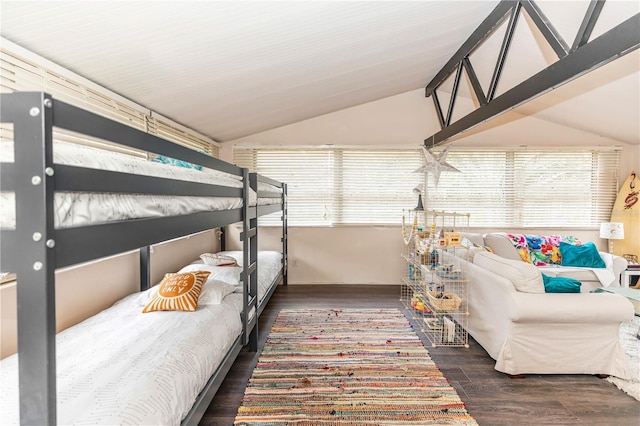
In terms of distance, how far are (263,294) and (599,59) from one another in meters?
3.04

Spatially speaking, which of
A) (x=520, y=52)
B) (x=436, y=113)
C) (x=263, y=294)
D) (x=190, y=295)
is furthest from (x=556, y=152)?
(x=190, y=295)

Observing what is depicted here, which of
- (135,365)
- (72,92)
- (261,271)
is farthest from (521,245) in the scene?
(72,92)

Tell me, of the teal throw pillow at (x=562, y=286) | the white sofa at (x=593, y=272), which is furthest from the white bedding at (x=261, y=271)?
the white sofa at (x=593, y=272)

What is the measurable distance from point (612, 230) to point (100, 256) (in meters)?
5.91

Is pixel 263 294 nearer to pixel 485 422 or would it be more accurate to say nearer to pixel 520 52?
pixel 485 422

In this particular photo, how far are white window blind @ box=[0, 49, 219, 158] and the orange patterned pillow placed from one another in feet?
3.84

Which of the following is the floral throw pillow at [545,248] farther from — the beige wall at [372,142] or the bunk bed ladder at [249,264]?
the bunk bed ladder at [249,264]

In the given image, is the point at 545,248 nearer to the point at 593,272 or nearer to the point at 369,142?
the point at 593,272

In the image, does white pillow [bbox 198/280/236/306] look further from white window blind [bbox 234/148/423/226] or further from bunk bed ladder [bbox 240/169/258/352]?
white window blind [bbox 234/148/423/226]

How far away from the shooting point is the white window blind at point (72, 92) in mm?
1664

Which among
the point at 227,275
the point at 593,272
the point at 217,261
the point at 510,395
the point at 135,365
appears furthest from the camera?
the point at 593,272

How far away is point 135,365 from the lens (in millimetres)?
1448

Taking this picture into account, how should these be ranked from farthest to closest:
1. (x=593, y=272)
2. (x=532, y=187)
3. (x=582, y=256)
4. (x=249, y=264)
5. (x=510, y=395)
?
1. (x=532, y=187)
2. (x=582, y=256)
3. (x=593, y=272)
4. (x=249, y=264)
5. (x=510, y=395)

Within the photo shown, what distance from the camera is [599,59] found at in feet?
5.49
